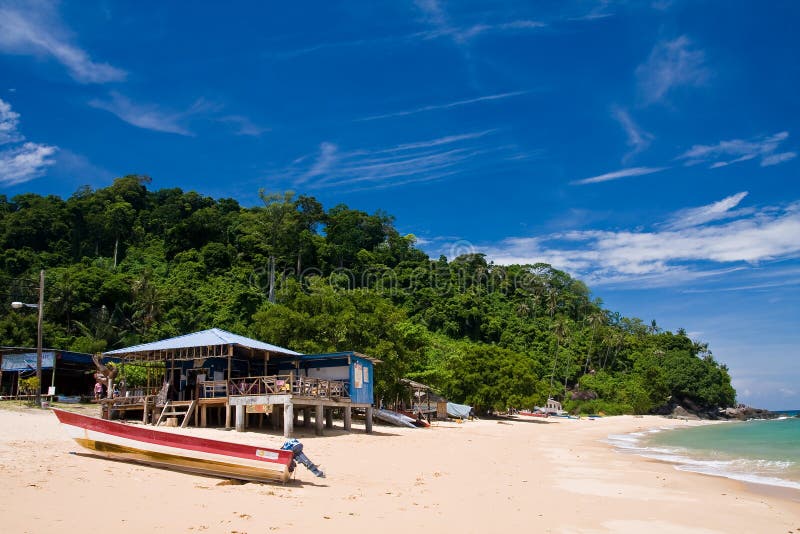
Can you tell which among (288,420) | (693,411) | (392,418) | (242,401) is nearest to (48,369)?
(242,401)

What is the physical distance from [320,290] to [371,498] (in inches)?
1264

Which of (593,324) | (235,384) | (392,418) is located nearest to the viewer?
(235,384)

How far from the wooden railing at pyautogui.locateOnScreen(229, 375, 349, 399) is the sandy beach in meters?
5.31

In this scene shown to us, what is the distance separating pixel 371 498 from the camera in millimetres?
10320

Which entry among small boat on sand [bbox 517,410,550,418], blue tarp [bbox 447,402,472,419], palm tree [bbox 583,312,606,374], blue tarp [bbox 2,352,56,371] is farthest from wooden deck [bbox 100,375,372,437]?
palm tree [bbox 583,312,606,374]

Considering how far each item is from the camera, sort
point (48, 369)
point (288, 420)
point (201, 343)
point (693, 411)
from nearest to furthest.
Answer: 1. point (288, 420)
2. point (201, 343)
3. point (48, 369)
4. point (693, 411)

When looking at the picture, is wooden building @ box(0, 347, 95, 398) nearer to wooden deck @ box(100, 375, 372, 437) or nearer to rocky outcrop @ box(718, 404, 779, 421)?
A: wooden deck @ box(100, 375, 372, 437)

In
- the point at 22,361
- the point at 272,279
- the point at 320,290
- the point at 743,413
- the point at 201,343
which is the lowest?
the point at 743,413

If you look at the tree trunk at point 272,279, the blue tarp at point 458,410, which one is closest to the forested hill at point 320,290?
the tree trunk at point 272,279

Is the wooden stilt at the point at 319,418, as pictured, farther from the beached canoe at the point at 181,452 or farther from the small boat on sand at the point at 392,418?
the beached canoe at the point at 181,452

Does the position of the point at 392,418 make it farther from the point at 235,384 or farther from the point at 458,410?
the point at 458,410

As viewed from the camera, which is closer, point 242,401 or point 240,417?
point 240,417

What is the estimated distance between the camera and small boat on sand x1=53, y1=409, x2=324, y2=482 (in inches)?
416

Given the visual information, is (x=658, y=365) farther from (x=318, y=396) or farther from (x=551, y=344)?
(x=318, y=396)
